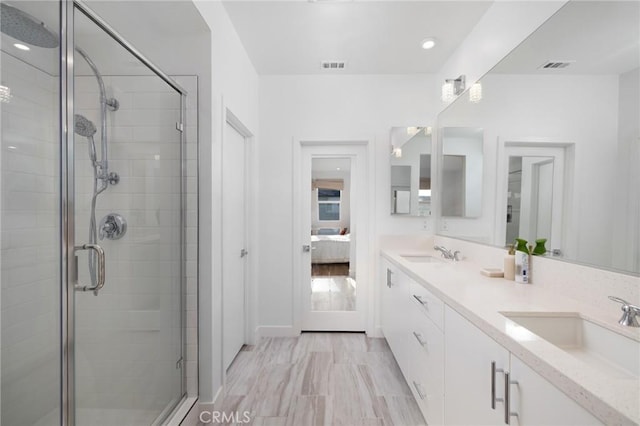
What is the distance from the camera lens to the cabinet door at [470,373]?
36.1 inches

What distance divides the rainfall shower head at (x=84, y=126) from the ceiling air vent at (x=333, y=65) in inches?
77.6

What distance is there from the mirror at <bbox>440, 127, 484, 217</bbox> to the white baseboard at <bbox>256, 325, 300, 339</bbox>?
6.22 feet

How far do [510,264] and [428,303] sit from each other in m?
0.54

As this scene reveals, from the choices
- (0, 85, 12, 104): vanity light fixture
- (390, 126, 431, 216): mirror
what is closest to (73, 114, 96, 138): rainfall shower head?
(0, 85, 12, 104): vanity light fixture

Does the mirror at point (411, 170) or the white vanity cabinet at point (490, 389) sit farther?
the mirror at point (411, 170)

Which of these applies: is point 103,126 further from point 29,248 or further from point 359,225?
point 359,225

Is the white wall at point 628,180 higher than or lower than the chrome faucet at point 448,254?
higher

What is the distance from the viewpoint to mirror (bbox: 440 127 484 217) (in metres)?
2.07

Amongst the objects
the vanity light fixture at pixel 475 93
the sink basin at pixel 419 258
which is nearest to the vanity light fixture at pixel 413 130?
the vanity light fixture at pixel 475 93

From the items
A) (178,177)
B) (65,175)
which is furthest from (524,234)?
(65,175)

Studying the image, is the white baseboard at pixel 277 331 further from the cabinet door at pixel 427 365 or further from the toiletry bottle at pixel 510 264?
the toiletry bottle at pixel 510 264

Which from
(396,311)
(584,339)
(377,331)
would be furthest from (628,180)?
(377,331)

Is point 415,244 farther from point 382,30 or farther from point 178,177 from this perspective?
point 178,177

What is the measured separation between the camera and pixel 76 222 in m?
1.14
